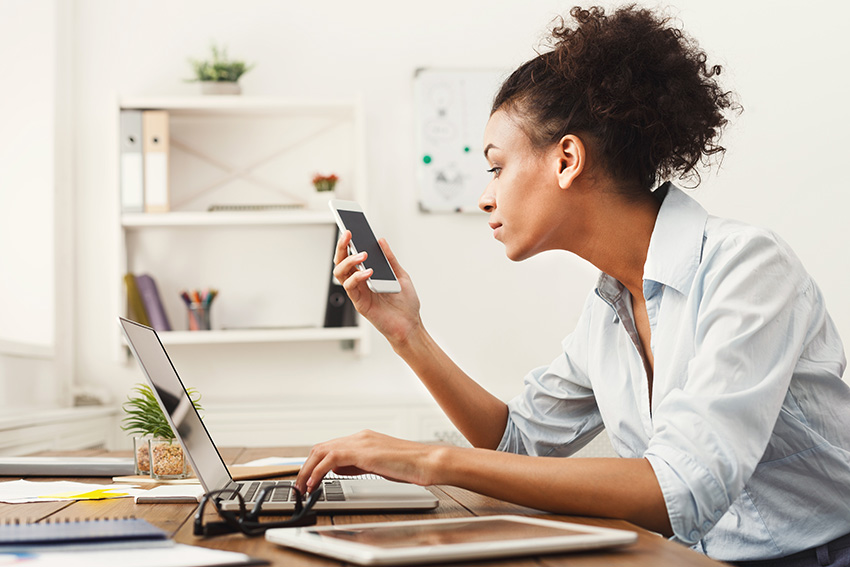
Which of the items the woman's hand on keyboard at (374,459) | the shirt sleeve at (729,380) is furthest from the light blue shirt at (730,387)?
the woman's hand on keyboard at (374,459)

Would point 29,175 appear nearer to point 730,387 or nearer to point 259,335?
point 259,335

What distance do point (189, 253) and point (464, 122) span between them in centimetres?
104

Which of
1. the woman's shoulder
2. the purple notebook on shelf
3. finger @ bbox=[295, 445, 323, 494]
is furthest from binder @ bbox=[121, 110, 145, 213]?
the woman's shoulder

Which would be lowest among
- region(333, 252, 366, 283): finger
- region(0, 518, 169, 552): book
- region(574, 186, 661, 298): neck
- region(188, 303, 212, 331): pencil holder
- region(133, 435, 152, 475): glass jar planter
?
region(133, 435, 152, 475): glass jar planter

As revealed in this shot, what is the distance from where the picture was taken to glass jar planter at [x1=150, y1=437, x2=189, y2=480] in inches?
45.2

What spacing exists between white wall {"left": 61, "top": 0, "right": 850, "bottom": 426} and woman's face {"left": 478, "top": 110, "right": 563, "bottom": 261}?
4.99 feet

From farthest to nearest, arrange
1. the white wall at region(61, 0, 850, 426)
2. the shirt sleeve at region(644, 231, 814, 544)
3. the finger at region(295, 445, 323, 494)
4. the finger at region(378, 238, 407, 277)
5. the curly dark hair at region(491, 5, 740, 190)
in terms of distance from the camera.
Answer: the white wall at region(61, 0, 850, 426) < the finger at region(378, 238, 407, 277) < the curly dark hair at region(491, 5, 740, 190) < the finger at region(295, 445, 323, 494) < the shirt sleeve at region(644, 231, 814, 544)

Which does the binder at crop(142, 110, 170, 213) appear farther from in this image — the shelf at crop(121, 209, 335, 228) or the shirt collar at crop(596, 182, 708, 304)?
the shirt collar at crop(596, 182, 708, 304)

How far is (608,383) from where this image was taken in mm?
1141

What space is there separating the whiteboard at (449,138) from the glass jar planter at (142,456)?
1711 mm

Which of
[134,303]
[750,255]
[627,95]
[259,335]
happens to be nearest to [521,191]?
[627,95]

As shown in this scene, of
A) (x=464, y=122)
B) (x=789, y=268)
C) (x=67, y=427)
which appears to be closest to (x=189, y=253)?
(x=67, y=427)

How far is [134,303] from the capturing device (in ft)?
8.31

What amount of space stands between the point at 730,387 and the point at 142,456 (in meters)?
0.84
